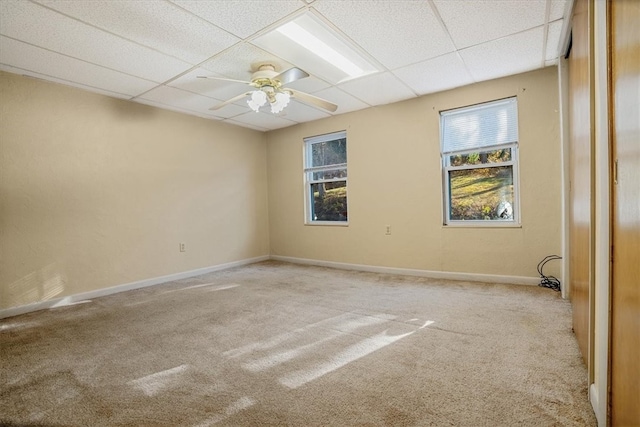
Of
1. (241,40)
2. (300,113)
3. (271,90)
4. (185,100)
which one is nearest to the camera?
(241,40)

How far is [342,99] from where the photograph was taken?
424 cm

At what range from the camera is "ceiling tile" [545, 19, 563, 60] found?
8.42 ft

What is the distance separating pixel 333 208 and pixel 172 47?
333 centimetres

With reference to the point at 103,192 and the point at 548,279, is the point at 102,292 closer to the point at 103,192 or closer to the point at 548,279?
the point at 103,192

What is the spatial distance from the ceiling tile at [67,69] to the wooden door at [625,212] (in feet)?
13.0

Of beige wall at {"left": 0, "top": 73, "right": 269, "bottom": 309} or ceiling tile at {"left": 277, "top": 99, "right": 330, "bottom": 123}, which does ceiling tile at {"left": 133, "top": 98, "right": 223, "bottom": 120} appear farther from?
ceiling tile at {"left": 277, "top": 99, "right": 330, "bottom": 123}

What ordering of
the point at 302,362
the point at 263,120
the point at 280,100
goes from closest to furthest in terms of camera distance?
the point at 302,362 < the point at 280,100 < the point at 263,120

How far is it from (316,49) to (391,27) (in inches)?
29.4

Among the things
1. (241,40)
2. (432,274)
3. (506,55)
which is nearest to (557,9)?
(506,55)

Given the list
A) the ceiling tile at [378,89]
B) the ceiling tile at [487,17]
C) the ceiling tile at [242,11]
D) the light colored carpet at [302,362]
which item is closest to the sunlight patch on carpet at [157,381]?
the light colored carpet at [302,362]

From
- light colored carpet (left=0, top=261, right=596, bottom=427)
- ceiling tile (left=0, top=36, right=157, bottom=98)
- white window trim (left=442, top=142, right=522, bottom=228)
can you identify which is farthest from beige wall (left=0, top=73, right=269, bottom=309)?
white window trim (left=442, top=142, right=522, bottom=228)

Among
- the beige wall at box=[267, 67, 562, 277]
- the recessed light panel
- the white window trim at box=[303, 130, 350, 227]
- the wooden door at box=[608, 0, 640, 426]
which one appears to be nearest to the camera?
the wooden door at box=[608, 0, 640, 426]

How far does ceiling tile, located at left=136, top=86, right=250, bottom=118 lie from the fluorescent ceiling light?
181cm

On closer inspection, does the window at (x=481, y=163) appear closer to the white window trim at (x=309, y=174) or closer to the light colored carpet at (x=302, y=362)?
the light colored carpet at (x=302, y=362)
